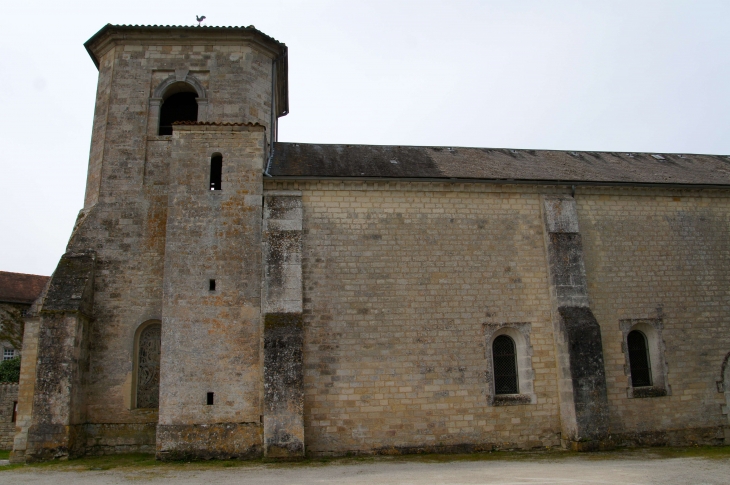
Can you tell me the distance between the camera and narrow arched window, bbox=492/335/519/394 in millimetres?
13273

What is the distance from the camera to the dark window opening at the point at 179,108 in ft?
50.2

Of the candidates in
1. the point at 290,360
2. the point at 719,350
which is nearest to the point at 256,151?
the point at 290,360

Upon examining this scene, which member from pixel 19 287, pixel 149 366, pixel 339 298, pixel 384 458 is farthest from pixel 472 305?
pixel 19 287

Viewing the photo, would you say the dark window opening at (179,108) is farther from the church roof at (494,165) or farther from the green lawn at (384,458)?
the green lawn at (384,458)

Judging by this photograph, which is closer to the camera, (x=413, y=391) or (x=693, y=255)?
(x=413, y=391)

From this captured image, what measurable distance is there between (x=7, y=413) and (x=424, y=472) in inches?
713

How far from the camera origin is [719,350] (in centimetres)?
1412

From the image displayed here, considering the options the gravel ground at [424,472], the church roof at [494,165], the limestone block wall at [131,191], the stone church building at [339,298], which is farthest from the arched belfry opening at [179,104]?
the gravel ground at [424,472]

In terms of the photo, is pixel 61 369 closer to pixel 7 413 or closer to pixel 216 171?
pixel 216 171

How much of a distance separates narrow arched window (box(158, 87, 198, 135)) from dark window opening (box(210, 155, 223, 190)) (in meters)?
2.45

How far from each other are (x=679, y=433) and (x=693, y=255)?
4.69 metres

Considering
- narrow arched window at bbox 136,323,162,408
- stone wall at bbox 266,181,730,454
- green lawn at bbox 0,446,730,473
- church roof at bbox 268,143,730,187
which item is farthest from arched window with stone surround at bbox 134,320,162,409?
church roof at bbox 268,143,730,187

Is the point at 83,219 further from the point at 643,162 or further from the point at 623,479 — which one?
the point at 643,162

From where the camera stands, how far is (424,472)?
9922 mm
